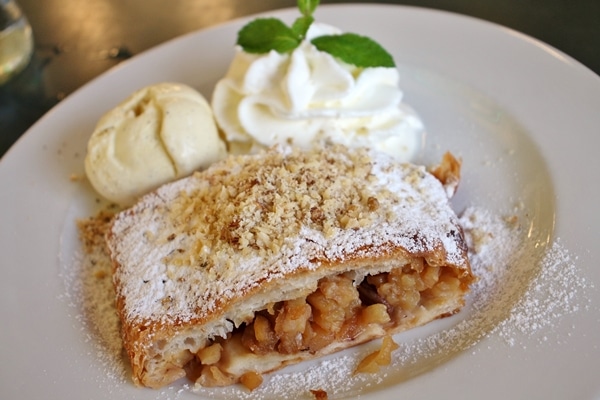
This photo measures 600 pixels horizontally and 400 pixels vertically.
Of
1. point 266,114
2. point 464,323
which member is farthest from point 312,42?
point 464,323

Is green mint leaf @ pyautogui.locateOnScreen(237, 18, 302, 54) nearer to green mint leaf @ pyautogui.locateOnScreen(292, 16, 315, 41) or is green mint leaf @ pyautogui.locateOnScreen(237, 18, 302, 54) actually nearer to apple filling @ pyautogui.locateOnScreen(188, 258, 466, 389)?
green mint leaf @ pyautogui.locateOnScreen(292, 16, 315, 41)

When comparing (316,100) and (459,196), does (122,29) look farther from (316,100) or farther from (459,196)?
(459,196)

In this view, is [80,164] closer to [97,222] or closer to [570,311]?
[97,222]

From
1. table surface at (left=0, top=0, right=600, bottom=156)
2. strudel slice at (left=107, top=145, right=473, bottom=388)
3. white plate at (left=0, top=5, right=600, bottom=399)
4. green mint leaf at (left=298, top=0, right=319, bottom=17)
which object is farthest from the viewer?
table surface at (left=0, top=0, right=600, bottom=156)

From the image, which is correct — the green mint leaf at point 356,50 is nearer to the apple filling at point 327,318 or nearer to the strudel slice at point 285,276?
the strudel slice at point 285,276

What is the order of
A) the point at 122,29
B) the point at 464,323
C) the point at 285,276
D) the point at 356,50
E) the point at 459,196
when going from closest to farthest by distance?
the point at 285,276, the point at 464,323, the point at 459,196, the point at 356,50, the point at 122,29

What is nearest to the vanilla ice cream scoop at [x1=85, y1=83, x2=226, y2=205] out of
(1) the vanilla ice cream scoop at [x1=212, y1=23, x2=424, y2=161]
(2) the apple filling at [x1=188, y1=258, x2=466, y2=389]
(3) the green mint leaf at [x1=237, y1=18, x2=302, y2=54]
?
(1) the vanilla ice cream scoop at [x1=212, y1=23, x2=424, y2=161]
